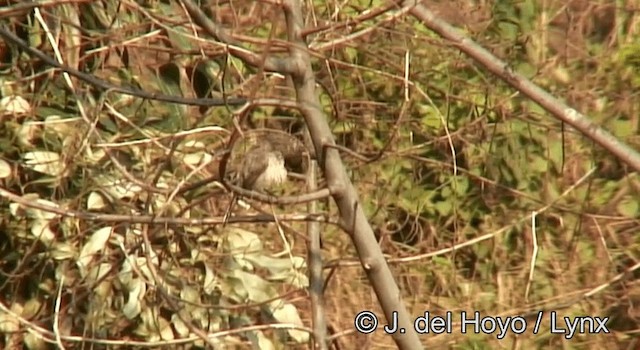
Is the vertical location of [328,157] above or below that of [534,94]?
below

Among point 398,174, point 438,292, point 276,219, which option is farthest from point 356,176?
point 276,219

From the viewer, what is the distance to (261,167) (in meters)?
3.08

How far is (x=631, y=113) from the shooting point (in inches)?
173

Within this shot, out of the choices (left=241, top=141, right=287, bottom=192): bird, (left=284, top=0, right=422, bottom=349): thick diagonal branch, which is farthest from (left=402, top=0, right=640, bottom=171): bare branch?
(left=241, top=141, right=287, bottom=192): bird

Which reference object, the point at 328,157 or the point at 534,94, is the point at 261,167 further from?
the point at 534,94

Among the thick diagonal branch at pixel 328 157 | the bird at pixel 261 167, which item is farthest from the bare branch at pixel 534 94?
the bird at pixel 261 167

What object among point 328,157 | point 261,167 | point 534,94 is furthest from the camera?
point 261,167

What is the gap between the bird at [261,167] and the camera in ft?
10.1

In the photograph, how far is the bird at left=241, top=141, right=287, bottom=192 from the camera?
10.1 ft

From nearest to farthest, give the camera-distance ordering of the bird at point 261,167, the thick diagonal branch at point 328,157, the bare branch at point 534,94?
the thick diagonal branch at point 328,157 → the bare branch at point 534,94 → the bird at point 261,167

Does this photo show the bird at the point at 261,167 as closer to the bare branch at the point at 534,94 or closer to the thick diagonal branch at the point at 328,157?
the thick diagonal branch at the point at 328,157

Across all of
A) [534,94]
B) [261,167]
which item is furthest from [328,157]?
[534,94]

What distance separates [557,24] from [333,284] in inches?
58.2

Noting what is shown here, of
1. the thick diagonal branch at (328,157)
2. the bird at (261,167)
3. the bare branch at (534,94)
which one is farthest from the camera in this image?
the bird at (261,167)
